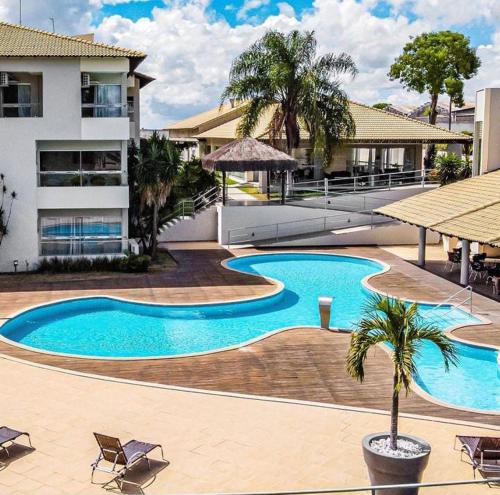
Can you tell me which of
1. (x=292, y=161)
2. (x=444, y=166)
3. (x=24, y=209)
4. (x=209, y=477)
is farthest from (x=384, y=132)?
(x=209, y=477)

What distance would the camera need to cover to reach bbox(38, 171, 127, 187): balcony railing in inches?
1081

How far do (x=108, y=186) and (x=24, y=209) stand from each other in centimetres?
320

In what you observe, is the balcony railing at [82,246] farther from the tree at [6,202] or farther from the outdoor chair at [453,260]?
the outdoor chair at [453,260]

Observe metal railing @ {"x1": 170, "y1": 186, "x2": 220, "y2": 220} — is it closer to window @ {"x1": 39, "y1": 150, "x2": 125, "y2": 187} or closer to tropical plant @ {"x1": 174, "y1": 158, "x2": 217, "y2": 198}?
tropical plant @ {"x1": 174, "y1": 158, "x2": 217, "y2": 198}

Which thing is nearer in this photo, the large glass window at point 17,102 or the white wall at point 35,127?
the white wall at point 35,127

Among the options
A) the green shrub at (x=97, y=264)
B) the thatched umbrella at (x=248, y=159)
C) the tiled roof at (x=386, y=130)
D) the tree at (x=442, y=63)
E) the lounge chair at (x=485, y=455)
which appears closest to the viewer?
the lounge chair at (x=485, y=455)

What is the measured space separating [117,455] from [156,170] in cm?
1794

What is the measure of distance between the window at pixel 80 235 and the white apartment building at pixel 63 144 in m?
0.04

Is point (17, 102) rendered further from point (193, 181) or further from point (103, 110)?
point (193, 181)

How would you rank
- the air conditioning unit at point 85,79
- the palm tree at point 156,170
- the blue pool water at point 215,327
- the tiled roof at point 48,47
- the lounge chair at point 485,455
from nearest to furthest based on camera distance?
the lounge chair at point 485,455 < the blue pool water at point 215,327 < the tiled roof at point 48,47 < the air conditioning unit at point 85,79 < the palm tree at point 156,170

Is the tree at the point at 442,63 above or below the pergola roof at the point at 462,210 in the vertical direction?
above

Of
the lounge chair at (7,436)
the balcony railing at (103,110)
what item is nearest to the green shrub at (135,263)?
the balcony railing at (103,110)

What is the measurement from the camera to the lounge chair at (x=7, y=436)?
11.5m

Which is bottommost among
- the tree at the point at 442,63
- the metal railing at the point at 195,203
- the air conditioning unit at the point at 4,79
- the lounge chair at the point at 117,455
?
the lounge chair at the point at 117,455
